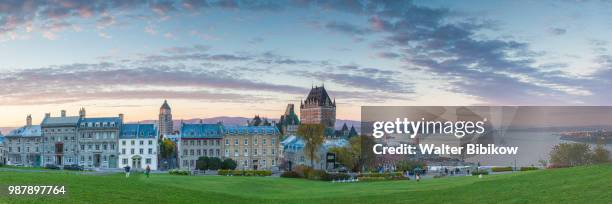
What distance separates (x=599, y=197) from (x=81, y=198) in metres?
26.7

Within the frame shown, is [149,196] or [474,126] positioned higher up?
[474,126]

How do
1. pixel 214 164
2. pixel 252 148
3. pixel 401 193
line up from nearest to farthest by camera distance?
pixel 401 193 → pixel 214 164 → pixel 252 148

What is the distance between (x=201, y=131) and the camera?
143125mm

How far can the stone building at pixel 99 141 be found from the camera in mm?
138500

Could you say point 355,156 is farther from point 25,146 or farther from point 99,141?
point 25,146

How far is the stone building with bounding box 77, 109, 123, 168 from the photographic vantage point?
138500 millimetres

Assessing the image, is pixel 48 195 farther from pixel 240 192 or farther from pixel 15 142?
pixel 15 142

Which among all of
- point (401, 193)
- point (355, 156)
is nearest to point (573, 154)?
point (355, 156)

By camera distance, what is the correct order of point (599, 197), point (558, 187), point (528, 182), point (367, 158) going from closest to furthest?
point (599, 197), point (558, 187), point (528, 182), point (367, 158)

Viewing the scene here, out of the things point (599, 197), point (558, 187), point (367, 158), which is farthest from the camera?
point (367, 158)

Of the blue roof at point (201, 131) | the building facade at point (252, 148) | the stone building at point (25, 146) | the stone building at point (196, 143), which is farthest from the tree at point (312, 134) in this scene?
the stone building at point (25, 146)

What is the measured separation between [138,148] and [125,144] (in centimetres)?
293

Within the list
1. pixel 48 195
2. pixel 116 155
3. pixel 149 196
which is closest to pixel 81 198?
pixel 48 195

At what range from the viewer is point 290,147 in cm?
14312
